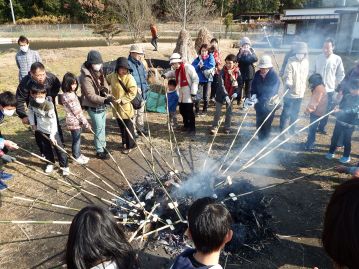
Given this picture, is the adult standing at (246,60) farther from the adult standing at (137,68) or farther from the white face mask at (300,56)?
the adult standing at (137,68)

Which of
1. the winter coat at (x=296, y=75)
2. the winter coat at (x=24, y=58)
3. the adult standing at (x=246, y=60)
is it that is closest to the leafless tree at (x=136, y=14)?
the adult standing at (x=246, y=60)

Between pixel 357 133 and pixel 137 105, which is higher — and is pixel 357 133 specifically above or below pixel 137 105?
below

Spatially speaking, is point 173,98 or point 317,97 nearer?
point 317,97

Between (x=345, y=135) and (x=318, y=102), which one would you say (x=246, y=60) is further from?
(x=345, y=135)

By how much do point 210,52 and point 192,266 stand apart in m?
7.61

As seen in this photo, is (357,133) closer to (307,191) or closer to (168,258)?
(307,191)

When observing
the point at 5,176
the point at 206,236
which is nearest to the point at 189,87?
the point at 5,176

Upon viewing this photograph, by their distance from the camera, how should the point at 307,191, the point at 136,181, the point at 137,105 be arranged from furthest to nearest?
the point at 137,105, the point at 136,181, the point at 307,191

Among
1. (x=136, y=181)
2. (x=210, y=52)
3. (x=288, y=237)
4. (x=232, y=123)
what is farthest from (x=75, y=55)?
(x=288, y=237)

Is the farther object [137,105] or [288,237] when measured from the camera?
[137,105]

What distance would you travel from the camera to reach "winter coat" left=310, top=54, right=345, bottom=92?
679 centimetres

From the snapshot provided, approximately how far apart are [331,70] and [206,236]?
19.8ft

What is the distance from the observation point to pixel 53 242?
13.8 ft

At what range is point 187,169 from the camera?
6.03 m
